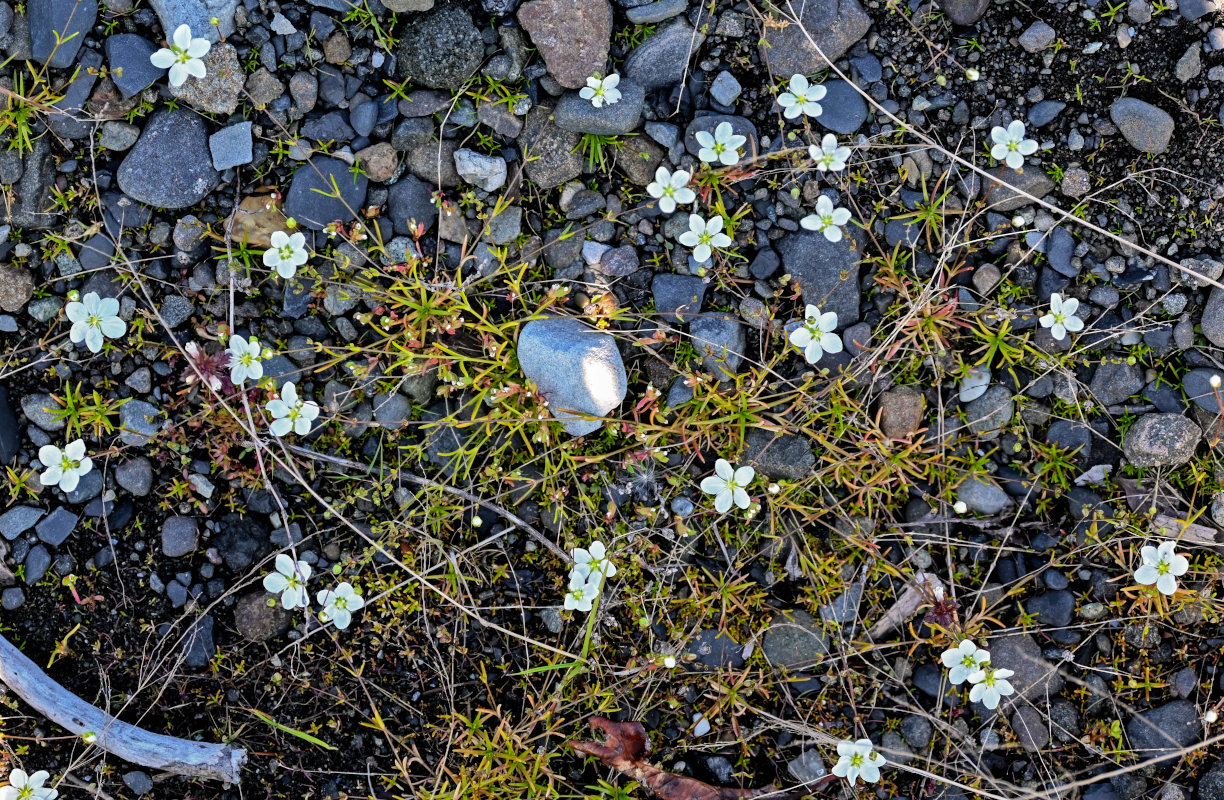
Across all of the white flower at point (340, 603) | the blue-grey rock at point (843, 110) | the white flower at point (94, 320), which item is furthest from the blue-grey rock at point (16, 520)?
the blue-grey rock at point (843, 110)

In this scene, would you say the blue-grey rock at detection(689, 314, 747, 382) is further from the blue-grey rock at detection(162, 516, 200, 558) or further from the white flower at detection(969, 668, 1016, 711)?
the blue-grey rock at detection(162, 516, 200, 558)

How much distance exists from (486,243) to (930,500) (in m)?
2.02

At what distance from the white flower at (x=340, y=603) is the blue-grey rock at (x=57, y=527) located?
3.45 ft

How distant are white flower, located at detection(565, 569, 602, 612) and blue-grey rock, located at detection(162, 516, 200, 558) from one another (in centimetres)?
148

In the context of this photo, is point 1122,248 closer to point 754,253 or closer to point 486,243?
point 754,253

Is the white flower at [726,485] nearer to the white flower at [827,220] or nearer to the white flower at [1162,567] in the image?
the white flower at [827,220]

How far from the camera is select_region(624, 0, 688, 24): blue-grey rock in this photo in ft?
10.6

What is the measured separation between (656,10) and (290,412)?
2.06 metres

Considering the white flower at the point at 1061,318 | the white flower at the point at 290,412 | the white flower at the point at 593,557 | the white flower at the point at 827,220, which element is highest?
the white flower at the point at 827,220

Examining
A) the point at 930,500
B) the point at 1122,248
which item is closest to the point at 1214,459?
the point at 1122,248

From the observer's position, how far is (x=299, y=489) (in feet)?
10.8

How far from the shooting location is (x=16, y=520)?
3211 mm

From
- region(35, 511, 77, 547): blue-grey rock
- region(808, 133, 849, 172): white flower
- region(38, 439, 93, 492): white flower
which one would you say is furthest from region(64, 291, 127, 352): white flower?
region(808, 133, 849, 172): white flower

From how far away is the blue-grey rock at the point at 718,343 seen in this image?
3.27 m
